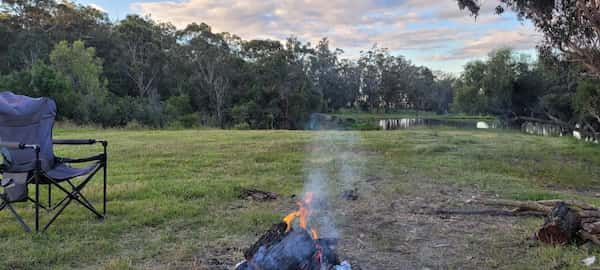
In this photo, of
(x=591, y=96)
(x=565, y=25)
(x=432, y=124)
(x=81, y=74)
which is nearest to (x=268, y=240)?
(x=565, y=25)

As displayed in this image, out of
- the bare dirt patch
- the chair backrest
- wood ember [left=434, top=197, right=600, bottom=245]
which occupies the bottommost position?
the bare dirt patch

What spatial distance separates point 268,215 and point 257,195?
35.4 inches

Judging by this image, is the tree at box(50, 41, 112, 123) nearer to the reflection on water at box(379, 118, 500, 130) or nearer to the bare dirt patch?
the reflection on water at box(379, 118, 500, 130)

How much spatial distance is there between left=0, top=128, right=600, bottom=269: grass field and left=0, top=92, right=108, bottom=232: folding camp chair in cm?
25

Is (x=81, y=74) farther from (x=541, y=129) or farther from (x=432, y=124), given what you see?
(x=541, y=129)

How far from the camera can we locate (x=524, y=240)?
3.21 m

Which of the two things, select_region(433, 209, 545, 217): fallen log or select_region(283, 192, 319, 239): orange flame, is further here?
select_region(433, 209, 545, 217): fallen log

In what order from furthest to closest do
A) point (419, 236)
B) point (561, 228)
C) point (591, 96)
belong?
point (591, 96) < point (419, 236) < point (561, 228)

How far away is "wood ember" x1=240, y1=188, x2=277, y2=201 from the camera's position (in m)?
4.62

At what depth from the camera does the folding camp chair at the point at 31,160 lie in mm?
3207

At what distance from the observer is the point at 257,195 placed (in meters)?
4.70

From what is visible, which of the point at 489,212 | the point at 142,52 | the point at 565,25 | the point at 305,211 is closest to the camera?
the point at 305,211

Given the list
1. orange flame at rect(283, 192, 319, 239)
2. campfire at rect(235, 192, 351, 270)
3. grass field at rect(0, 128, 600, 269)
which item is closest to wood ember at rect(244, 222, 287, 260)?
campfire at rect(235, 192, 351, 270)

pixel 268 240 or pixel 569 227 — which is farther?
pixel 569 227
